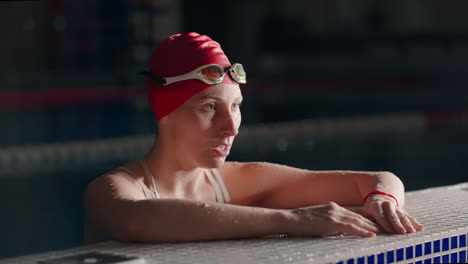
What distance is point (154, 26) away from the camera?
65.6ft

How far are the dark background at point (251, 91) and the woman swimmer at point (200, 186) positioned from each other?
2521 mm

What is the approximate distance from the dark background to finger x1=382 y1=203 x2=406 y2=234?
2905 millimetres

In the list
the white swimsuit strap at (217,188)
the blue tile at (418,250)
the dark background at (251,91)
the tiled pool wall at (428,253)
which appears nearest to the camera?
the tiled pool wall at (428,253)

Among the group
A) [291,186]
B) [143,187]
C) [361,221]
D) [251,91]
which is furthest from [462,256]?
[251,91]

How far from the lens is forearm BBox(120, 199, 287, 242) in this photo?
2.15 metres

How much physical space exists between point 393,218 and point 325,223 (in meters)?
0.23

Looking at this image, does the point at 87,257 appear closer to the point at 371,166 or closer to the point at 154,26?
the point at 371,166

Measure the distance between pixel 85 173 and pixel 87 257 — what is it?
5.24 metres

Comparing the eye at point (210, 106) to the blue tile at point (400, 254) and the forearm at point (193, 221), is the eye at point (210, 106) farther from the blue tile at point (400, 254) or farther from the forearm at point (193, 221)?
the blue tile at point (400, 254)

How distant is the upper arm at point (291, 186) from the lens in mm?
2688

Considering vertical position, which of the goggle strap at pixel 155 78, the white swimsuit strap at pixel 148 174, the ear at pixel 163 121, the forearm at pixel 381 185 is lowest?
the forearm at pixel 381 185

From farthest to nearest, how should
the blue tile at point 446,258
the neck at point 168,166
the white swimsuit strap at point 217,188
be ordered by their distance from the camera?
the white swimsuit strap at point 217,188 → the neck at point 168,166 → the blue tile at point 446,258

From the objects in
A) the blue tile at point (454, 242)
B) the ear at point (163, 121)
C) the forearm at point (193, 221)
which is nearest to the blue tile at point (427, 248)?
the blue tile at point (454, 242)

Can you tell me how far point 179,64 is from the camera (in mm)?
2357
